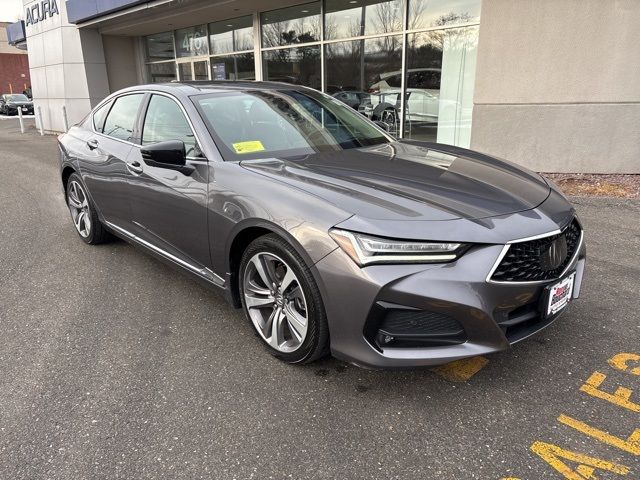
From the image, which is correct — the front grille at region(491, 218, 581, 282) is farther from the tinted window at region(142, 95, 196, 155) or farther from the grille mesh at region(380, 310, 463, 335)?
the tinted window at region(142, 95, 196, 155)

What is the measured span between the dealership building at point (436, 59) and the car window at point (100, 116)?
18.8 ft

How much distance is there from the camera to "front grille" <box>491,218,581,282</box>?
2277mm

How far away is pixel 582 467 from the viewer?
6.84 ft

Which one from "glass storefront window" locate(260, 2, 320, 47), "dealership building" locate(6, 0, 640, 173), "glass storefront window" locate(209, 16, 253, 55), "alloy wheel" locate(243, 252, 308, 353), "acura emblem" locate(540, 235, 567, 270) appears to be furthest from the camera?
"glass storefront window" locate(209, 16, 253, 55)

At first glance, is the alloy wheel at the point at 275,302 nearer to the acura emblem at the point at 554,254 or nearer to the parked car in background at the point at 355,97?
the acura emblem at the point at 554,254

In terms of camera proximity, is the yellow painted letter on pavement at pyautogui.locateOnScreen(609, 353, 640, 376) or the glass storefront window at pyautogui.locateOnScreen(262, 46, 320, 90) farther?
the glass storefront window at pyautogui.locateOnScreen(262, 46, 320, 90)

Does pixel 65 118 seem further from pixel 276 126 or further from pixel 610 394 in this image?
pixel 610 394

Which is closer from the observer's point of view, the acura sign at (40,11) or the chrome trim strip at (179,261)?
the chrome trim strip at (179,261)

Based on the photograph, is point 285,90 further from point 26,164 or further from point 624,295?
point 26,164

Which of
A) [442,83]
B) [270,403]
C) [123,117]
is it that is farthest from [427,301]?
[442,83]

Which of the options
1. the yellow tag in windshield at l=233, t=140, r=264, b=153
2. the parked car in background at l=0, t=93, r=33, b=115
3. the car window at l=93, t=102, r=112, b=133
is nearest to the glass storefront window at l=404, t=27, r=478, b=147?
the car window at l=93, t=102, r=112, b=133

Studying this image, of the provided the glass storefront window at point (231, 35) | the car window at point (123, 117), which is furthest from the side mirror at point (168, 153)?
the glass storefront window at point (231, 35)

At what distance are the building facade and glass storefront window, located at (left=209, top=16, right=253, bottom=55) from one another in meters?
44.2

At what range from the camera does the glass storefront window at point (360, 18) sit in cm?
1005
